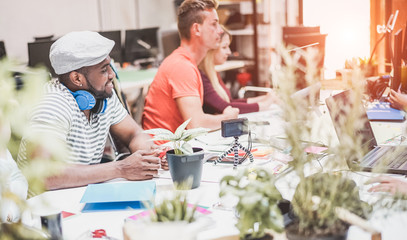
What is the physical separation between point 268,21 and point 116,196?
6.00m

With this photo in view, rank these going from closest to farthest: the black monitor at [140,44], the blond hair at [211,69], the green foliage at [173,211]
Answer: the green foliage at [173,211] → the blond hair at [211,69] → the black monitor at [140,44]

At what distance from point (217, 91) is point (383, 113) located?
1.10 m

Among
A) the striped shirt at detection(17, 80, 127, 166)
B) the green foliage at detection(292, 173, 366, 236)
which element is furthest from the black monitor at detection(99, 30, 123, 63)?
the green foliage at detection(292, 173, 366, 236)

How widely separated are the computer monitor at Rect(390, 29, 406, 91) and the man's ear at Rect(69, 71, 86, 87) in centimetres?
168

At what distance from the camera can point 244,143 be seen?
2172 mm

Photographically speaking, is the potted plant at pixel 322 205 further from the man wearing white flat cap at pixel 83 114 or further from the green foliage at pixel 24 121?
the man wearing white flat cap at pixel 83 114

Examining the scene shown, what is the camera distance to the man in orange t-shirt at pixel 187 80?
2.64m

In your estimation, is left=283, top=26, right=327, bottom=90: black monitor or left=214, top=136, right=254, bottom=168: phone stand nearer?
left=214, top=136, right=254, bottom=168: phone stand

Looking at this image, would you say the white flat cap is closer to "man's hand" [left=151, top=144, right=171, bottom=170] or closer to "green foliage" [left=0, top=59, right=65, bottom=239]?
"man's hand" [left=151, top=144, right=171, bottom=170]

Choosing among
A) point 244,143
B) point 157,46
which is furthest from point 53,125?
point 157,46

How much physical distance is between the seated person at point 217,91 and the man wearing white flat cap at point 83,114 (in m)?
0.75

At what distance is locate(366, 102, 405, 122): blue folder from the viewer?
2.51 meters

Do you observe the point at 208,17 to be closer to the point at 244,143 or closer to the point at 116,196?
the point at 244,143

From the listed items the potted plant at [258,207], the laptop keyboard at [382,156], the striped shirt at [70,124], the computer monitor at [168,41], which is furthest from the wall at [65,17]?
the potted plant at [258,207]
